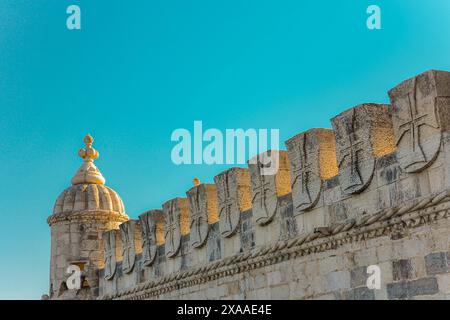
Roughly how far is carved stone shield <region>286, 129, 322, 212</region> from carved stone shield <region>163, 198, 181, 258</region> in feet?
10.8

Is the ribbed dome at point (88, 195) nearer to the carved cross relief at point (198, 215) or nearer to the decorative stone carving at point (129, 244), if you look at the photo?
the decorative stone carving at point (129, 244)

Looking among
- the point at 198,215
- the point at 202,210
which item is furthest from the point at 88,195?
the point at 202,210

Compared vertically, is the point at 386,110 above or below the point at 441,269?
above

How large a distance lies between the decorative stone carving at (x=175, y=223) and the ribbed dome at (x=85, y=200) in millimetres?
3835

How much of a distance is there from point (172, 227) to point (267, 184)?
115 inches

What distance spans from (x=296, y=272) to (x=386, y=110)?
224 centimetres

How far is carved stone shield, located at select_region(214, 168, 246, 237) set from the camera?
10648 millimetres

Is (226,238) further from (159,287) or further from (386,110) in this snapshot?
(386,110)

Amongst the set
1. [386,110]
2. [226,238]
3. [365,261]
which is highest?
[386,110]

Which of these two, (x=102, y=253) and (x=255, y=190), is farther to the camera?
(x=102, y=253)
